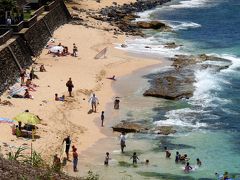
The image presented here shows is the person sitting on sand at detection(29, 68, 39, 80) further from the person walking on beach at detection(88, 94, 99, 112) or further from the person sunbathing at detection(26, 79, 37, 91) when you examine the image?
the person walking on beach at detection(88, 94, 99, 112)

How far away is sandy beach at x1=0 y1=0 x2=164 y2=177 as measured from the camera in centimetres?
2833

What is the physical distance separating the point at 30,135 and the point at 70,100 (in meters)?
8.05

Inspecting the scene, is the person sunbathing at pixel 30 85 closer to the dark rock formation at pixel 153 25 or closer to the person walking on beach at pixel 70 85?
the person walking on beach at pixel 70 85

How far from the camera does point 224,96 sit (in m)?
39.1

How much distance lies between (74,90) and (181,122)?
28.8 feet

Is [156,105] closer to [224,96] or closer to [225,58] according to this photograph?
[224,96]

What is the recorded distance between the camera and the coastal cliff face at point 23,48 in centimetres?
3641

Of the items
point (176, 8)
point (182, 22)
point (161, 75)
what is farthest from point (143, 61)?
point (176, 8)

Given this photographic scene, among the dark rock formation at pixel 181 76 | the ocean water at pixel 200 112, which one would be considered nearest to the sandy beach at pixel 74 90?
the ocean water at pixel 200 112

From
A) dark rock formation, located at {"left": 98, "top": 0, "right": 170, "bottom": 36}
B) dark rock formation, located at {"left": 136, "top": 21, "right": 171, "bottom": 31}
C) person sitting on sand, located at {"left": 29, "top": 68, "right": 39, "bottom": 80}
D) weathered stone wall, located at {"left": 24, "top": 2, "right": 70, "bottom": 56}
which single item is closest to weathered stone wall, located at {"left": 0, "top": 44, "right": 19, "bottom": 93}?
person sitting on sand, located at {"left": 29, "top": 68, "right": 39, "bottom": 80}

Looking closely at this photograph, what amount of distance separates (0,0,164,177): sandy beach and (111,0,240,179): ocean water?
2.58 meters

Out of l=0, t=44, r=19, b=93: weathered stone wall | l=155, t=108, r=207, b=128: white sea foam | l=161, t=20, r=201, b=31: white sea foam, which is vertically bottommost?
l=161, t=20, r=201, b=31: white sea foam

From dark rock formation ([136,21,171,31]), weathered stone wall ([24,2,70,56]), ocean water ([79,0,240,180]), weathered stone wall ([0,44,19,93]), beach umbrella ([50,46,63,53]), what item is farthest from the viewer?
dark rock formation ([136,21,171,31])

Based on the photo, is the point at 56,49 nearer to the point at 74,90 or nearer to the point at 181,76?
the point at 74,90
